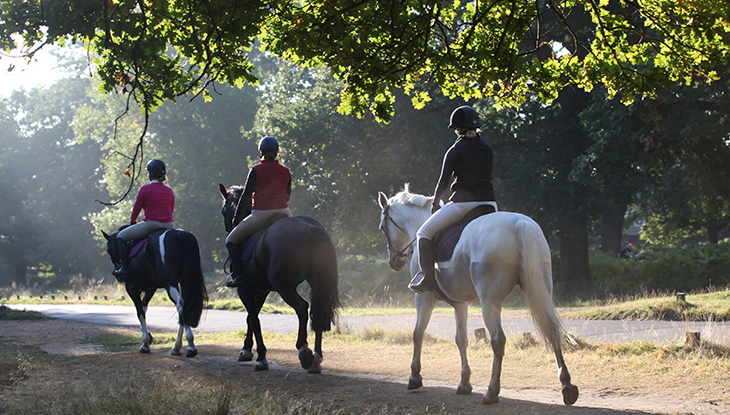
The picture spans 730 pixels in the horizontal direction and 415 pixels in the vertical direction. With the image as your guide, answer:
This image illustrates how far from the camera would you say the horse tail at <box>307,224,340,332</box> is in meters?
7.48

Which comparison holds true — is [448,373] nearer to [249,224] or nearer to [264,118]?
[249,224]

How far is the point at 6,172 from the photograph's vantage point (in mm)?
55812

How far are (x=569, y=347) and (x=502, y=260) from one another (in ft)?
13.0

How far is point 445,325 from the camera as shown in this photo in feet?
45.4

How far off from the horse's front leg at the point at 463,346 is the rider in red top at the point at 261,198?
2989 millimetres

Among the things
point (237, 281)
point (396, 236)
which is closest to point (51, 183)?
point (237, 281)

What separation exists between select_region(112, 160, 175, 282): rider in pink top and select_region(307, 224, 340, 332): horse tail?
3.53 m

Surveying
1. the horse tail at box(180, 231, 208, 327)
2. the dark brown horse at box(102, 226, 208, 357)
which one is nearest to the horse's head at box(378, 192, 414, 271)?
the horse tail at box(180, 231, 208, 327)

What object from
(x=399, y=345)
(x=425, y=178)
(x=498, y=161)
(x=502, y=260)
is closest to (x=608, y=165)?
(x=498, y=161)

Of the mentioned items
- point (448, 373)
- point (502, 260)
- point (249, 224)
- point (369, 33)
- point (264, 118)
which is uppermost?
point (264, 118)

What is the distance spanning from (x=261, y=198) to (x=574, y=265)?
17003mm

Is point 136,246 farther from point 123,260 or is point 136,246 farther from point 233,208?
point 233,208

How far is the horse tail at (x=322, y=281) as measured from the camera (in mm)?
7477

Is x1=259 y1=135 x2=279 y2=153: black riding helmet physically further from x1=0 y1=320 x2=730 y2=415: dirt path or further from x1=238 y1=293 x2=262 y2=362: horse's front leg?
x1=0 y1=320 x2=730 y2=415: dirt path
